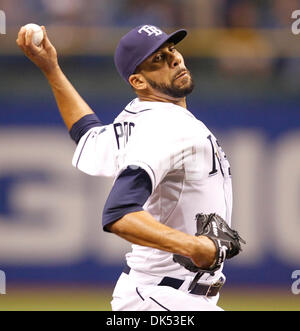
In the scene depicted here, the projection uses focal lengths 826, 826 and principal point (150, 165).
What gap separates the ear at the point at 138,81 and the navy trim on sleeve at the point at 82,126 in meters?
0.43

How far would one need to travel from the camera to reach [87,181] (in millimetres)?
7539

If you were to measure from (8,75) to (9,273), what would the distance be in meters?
1.77

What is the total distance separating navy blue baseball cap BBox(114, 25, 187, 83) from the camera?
13.4 ft

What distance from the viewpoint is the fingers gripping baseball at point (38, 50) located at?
14.3 ft

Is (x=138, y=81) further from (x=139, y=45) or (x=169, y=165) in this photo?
(x=169, y=165)

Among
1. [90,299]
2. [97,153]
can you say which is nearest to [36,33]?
[97,153]

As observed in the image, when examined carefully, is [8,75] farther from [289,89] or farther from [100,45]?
[289,89]

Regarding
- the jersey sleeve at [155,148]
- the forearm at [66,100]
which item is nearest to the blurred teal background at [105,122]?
the forearm at [66,100]

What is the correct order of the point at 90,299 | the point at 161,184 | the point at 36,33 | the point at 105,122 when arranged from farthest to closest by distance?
the point at 105,122
the point at 90,299
the point at 36,33
the point at 161,184

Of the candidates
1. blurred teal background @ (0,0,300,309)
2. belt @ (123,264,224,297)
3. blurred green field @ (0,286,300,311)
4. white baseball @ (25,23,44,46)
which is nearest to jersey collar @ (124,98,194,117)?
white baseball @ (25,23,44,46)

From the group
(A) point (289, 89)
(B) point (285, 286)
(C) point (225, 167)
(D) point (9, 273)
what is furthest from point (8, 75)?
(C) point (225, 167)

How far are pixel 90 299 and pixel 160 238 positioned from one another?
404cm

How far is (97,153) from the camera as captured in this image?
13.8 ft

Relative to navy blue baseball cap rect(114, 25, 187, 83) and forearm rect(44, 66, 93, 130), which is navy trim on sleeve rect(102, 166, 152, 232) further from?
forearm rect(44, 66, 93, 130)
